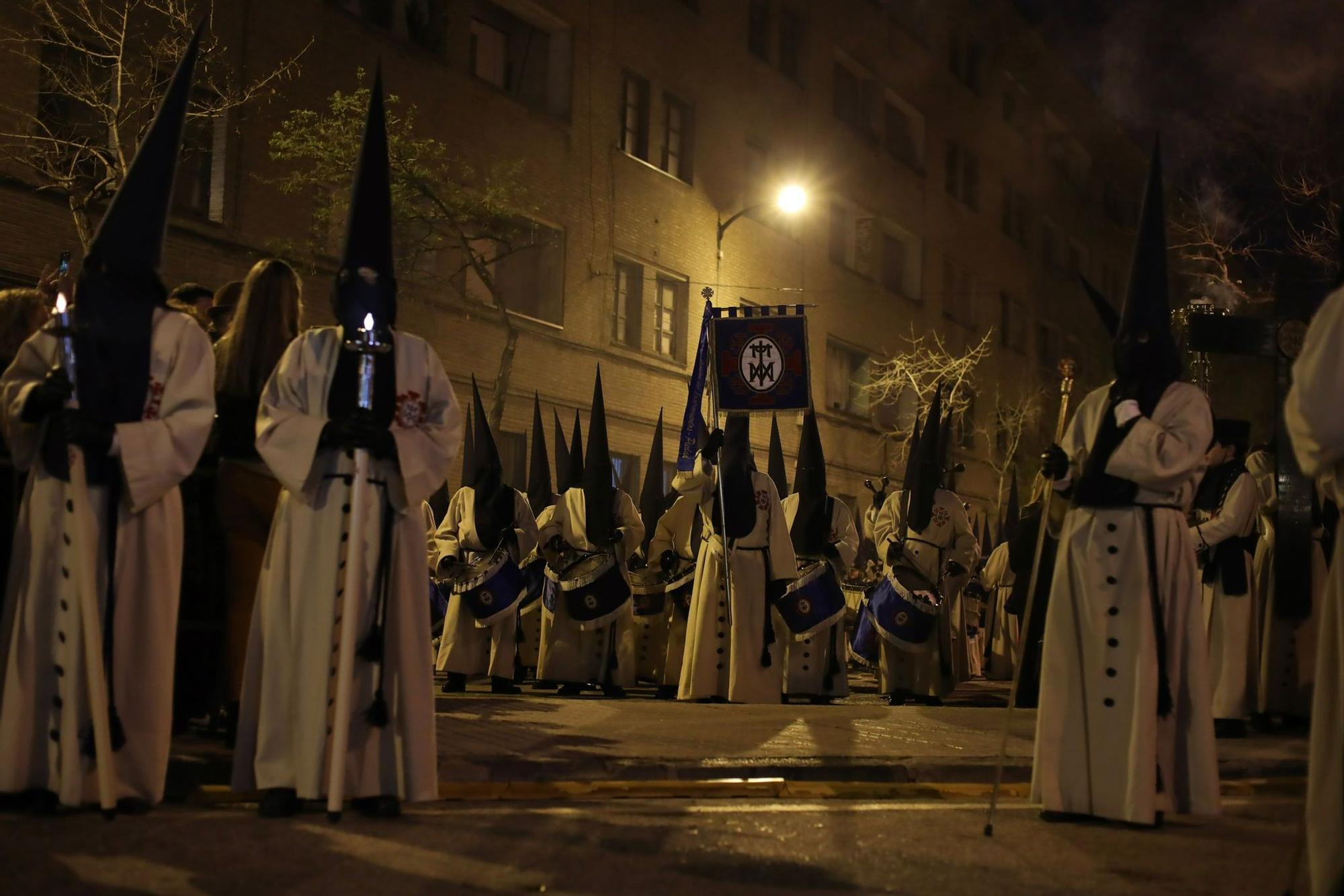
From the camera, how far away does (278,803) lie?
6.14 m

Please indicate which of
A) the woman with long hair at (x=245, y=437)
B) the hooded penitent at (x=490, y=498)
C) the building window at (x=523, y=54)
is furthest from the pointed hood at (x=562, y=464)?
the building window at (x=523, y=54)

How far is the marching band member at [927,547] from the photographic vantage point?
14.8 metres

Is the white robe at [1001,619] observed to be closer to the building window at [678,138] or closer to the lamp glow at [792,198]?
the lamp glow at [792,198]

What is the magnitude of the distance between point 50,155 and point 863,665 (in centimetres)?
1246

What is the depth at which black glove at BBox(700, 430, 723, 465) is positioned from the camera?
13039mm

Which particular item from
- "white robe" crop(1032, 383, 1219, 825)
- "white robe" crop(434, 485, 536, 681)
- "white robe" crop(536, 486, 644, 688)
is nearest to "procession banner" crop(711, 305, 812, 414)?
"white robe" crop(536, 486, 644, 688)

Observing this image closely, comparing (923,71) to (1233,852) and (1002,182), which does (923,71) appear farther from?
(1233,852)

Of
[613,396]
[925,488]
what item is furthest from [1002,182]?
[925,488]

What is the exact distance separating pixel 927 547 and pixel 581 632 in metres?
3.42

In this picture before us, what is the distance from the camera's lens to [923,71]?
41.4 m

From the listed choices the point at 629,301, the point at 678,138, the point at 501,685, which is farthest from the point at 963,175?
the point at 501,685

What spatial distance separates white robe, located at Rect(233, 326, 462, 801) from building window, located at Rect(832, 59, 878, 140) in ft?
104

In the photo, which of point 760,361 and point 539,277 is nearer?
point 760,361

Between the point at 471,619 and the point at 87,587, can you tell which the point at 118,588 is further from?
the point at 471,619
